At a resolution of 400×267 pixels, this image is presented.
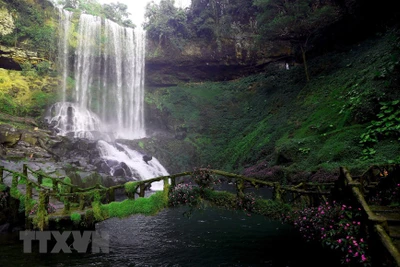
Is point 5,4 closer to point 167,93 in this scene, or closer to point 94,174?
point 167,93

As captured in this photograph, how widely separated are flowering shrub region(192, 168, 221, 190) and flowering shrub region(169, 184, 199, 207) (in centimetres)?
26

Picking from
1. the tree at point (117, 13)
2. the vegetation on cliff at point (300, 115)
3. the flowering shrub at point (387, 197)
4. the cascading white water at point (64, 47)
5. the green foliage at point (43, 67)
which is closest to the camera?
the flowering shrub at point (387, 197)

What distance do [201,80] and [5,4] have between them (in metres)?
25.4

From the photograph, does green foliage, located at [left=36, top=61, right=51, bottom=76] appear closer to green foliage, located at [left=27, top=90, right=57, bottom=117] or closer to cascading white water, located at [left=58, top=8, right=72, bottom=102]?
cascading white water, located at [left=58, top=8, right=72, bottom=102]

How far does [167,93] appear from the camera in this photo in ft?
127

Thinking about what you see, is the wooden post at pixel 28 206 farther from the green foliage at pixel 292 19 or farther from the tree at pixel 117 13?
the tree at pixel 117 13


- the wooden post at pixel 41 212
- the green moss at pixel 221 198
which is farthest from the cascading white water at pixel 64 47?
the green moss at pixel 221 198

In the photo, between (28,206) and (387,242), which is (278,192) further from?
(28,206)

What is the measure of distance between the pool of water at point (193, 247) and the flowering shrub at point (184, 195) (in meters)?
1.57

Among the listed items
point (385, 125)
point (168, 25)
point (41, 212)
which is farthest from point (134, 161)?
point (168, 25)

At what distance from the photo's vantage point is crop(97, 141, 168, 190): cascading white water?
22625 millimetres

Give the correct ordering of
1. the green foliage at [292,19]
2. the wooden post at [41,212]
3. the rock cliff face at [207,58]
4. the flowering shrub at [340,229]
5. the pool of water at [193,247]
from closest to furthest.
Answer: the flowering shrub at [340,229] < the pool of water at [193,247] < the wooden post at [41,212] < the green foliage at [292,19] < the rock cliff face at [207,58]

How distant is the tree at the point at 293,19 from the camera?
915 inches

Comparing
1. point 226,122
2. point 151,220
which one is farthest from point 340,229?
point 226,122
